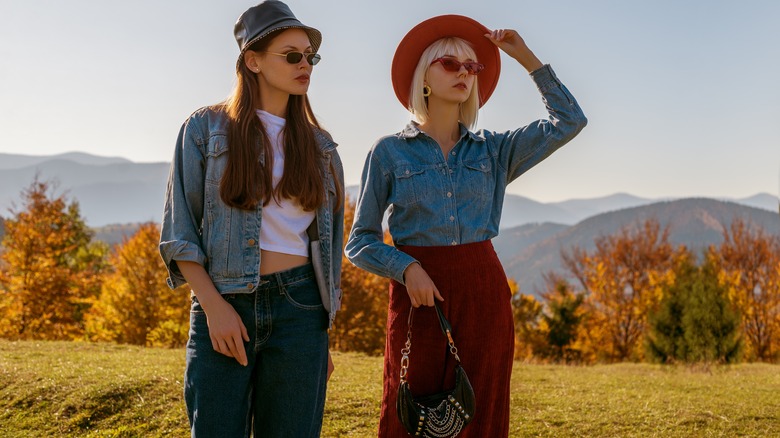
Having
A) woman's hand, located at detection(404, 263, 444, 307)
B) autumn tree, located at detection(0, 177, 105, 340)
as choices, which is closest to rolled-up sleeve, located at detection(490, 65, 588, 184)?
woman's hand, located at detection(404, 263, 444, 307)

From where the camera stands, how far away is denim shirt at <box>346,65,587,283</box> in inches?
116

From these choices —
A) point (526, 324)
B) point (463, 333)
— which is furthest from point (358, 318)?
point (463, 333)

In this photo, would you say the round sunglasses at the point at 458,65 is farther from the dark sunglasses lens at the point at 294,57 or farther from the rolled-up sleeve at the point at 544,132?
the dark sunglasses lens at the point at 294,57

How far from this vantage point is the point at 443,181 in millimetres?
3000

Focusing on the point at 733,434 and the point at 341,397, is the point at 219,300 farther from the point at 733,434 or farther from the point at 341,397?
the point at 733,434

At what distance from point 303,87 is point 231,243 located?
67 cm

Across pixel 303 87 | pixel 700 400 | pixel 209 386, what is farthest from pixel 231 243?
pixel 700 400

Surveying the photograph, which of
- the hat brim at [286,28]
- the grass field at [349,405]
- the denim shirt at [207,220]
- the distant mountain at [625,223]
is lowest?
the grass field at [349,405]

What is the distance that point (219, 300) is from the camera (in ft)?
7.89

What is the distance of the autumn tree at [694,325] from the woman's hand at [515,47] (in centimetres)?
2268

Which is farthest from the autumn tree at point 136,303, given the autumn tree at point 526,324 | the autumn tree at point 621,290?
the autumn tree at point 621,290

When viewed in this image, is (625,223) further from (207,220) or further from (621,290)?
(207,220)

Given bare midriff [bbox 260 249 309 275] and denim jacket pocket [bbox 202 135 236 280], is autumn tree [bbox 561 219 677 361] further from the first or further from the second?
denim jacket pocket [bbox 202 135 236 280]

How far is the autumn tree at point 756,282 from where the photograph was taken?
41.6 m
